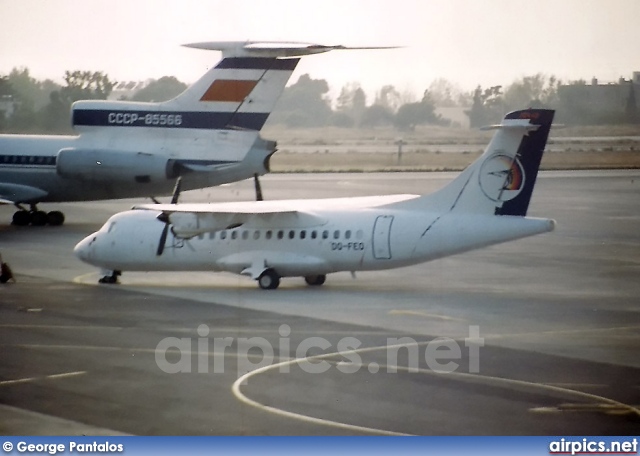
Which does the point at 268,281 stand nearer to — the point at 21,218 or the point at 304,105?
the point at 304,105

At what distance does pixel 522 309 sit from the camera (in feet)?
55.7

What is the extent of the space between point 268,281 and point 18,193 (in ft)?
22.1

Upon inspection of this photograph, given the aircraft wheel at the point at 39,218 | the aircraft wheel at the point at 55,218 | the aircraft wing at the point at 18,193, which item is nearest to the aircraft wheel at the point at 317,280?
the aircraft wheel at the point at 55,218

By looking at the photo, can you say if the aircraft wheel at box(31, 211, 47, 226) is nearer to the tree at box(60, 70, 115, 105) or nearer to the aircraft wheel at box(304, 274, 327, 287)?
the tree at box(60, 70, 115, 105)

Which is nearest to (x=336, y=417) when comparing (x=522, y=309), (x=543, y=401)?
(x=543, y=401)

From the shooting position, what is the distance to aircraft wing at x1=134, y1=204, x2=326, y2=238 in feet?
60.3

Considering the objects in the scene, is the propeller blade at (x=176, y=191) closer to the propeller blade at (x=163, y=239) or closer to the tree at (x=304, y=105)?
the propeller blade at (x=163, y=239)

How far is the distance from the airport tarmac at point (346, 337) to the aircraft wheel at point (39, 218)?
10.3 inches

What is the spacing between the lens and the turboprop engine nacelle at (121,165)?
18906mm

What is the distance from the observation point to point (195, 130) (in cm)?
1873

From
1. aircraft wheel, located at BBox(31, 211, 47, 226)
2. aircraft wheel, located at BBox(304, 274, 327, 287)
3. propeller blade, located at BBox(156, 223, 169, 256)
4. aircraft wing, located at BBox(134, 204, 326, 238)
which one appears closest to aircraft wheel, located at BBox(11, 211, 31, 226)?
aircraft wheel, located at BBox(31, 211, 47, 226)

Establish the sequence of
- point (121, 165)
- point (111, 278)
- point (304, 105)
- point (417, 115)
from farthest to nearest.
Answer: point (111, 278) < point (121, 165) < point (304, 105) < point (417, 115)

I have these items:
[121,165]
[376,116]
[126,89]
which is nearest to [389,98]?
[376,116]

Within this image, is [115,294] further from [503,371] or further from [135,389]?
[503,371]
